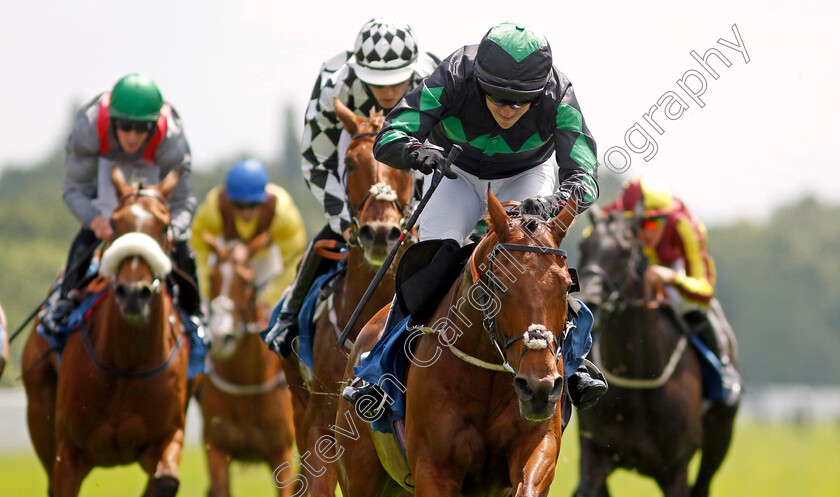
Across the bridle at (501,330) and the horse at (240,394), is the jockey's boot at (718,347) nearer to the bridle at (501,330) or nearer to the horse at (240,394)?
the horse at (240,394)

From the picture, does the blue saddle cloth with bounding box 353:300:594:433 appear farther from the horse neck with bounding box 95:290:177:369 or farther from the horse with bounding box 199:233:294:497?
the horse with bounding box 199:233:294:497

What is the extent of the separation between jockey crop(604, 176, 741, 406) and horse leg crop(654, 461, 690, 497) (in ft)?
3.52

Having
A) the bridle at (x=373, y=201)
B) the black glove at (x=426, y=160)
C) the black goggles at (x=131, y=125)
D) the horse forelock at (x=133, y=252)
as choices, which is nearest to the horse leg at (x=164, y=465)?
the horse forelock at (x=133, y=252)

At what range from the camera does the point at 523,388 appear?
14.4 feet

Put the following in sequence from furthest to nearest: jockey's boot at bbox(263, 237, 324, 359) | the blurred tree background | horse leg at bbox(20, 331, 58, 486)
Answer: the blurred tree background, horse leg at bbox(20, 331, 58, 486), jockey's boot at bbox(263, 237, 324, 359)

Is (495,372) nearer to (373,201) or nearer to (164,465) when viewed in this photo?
(373,201)

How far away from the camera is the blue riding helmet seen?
43.6ft

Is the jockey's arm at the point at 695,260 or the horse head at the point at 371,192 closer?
the horse head at the point at 371,192

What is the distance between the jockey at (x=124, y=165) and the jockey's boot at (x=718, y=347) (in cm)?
398

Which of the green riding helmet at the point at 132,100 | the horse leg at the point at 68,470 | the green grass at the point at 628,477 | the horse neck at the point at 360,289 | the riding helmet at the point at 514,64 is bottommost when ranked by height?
the green grass at the point at 628,477

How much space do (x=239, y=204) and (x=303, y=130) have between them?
17.6ft

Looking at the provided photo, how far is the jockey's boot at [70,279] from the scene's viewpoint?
8414 mm

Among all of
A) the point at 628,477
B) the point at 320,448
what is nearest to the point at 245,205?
the point at 320,448

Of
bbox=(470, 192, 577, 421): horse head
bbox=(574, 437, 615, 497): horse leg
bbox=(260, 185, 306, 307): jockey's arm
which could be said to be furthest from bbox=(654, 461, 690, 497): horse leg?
bbox=(260, 185, 306, 307): jockey's arm
